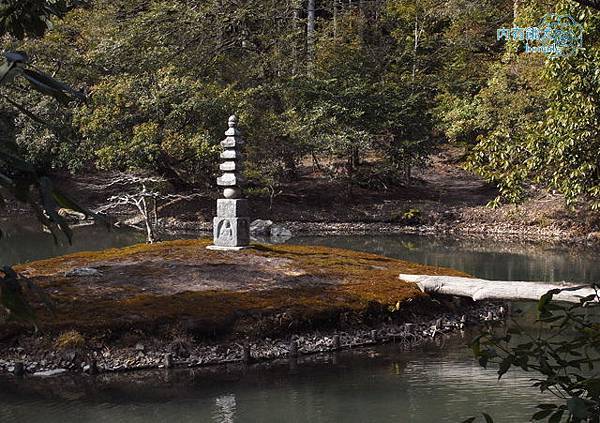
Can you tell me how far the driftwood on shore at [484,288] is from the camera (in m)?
11.2

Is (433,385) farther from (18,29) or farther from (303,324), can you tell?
(18,29)

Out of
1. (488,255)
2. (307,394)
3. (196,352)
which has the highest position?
(196,352)

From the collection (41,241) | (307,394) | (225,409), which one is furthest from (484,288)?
(41,241)

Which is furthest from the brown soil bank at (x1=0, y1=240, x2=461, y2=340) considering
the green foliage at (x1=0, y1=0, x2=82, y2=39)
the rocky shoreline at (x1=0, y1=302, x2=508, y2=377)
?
the green foliage at (x1=0, y1=0, x2=82, y2=39)

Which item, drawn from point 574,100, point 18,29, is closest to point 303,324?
point 574,100

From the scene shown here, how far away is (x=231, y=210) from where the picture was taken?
13.9m

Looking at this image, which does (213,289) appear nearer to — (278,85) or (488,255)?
(488,255)

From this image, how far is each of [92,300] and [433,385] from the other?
16.1ft

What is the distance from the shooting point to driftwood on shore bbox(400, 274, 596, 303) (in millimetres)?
11180

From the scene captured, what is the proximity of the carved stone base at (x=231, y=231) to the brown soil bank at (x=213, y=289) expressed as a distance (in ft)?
1.06

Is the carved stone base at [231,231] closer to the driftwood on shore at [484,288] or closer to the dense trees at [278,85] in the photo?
the driftwood on shore at [484,288]

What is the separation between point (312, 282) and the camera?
39.8 feet

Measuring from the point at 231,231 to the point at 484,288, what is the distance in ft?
15.6

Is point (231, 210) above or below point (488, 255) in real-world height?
above
